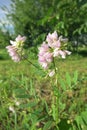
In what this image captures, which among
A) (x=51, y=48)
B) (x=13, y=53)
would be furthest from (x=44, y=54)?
(x=13, y=53)

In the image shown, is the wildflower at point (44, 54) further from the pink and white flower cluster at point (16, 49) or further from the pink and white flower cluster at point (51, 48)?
the pink and white flower cluster at point (16, 49)

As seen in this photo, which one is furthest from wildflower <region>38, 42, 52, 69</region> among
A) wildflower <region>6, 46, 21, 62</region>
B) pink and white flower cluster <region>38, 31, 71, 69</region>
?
wildflower <region>6, 46, 21, 62</region>

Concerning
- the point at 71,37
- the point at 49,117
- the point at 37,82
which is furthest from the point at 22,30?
the point at 49,117

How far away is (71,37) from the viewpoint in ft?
83.1

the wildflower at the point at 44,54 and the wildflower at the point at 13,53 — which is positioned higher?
the wildflower at the point at 13,53

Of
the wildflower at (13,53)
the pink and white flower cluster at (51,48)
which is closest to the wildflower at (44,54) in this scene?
the pink and white flower cluster at (51,48)

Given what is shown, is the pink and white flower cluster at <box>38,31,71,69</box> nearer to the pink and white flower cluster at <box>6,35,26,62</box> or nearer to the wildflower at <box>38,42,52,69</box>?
the wildflower at <box>38,42,52,69</box>

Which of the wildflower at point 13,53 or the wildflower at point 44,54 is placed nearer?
the wildflower at point 44,54

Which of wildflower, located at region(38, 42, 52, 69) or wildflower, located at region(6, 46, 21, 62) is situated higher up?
wildflower, located at region(6, 46, 21, 62)

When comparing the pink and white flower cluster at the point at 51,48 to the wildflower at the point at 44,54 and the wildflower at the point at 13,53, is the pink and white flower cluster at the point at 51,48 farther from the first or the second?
the wildflower at the point at 13,53

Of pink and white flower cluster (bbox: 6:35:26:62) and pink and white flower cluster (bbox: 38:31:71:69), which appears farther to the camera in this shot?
pink and white flower cluster (bbox: 6:35:26:62)

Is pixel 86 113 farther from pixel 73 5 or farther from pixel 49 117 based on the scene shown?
pixel 73 5

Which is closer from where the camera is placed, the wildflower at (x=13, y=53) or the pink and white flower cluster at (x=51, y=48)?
the pink and white flower cluster at (x=51, y=48)

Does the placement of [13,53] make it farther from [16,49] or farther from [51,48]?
[51,48]
